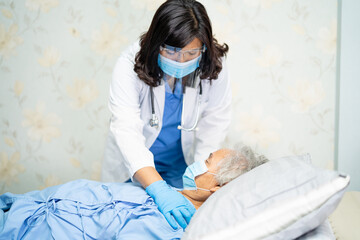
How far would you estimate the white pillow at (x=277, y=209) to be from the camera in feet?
2.47

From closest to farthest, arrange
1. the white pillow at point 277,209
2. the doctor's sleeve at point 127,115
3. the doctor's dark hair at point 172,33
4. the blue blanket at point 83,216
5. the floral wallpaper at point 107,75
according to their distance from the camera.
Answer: the white pillow at point 277,209 → the blue blanket at point 83,216 → the doctor's dark hair at point 172,33 → the doctor's sleeve at point 127,115 → the floral wallpaper at point 107,75

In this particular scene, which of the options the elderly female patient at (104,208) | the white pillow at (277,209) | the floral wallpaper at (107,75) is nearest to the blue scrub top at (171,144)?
the elderly female patient at (104,208)

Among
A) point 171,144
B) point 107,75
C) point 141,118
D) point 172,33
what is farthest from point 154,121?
point 107,75

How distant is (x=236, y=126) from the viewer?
2.07 meters

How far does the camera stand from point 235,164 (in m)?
1.25

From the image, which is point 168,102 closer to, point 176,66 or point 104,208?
point 176,66

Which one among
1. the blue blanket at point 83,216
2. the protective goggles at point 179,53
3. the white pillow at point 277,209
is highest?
the protective goggles at point 179,53

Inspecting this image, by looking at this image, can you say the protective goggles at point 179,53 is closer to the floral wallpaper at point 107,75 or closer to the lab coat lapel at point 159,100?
the lab coat lapel at point 159,100

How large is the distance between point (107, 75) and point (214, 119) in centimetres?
86

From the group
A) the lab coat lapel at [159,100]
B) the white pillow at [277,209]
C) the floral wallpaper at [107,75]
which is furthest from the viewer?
A: the floral wallpaper at [107,75]

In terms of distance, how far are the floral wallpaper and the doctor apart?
0.51m

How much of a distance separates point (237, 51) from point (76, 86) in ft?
3.60

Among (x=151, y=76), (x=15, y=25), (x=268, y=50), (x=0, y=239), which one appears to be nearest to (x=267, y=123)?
(x=268, y=50)

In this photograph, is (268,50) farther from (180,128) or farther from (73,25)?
(73,25)
